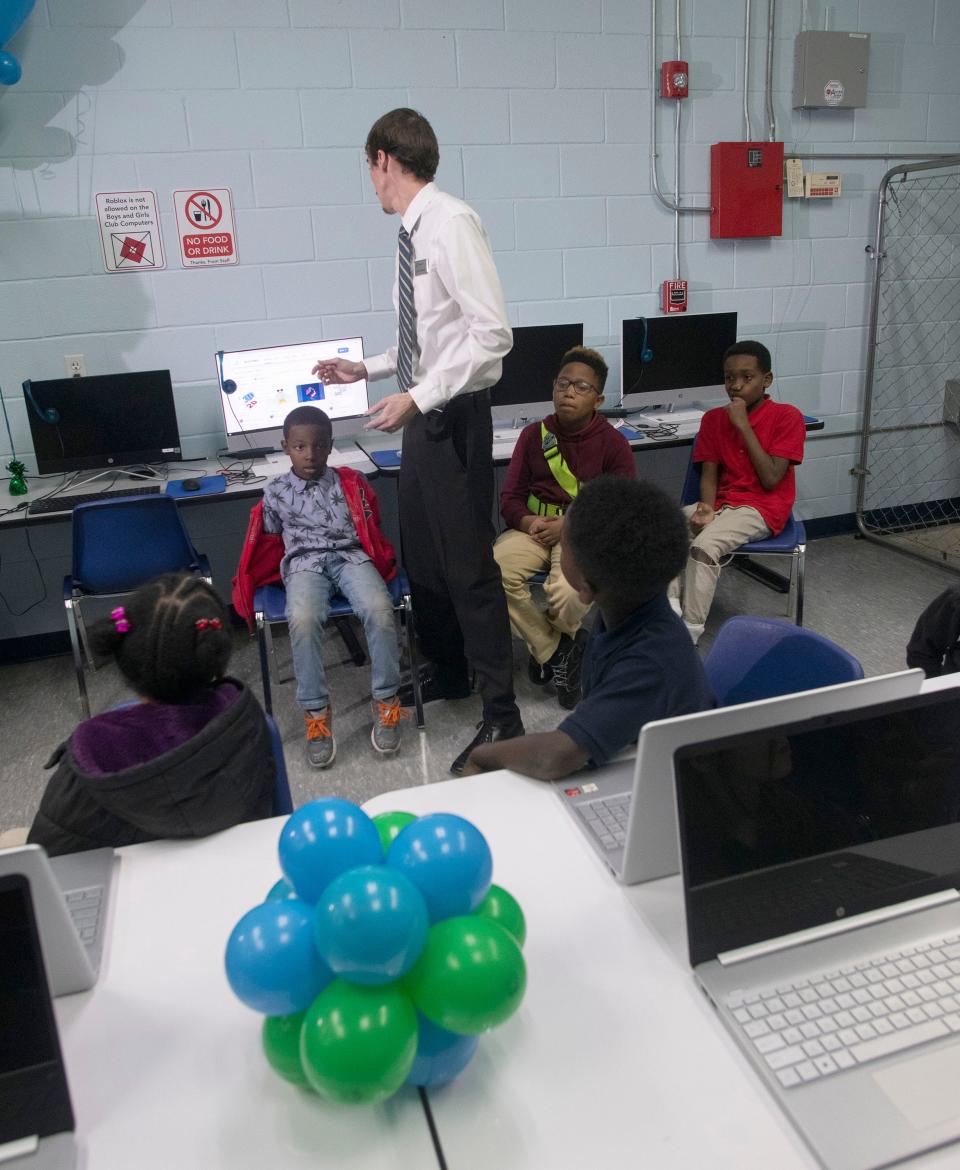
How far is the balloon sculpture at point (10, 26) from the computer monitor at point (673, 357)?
234cm

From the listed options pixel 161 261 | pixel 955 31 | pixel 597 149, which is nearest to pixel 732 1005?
pixel 161 261

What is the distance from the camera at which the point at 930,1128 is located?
2.67ft

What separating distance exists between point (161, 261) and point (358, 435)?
0.99 meters

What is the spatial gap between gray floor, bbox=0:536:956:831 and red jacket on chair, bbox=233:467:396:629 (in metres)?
0.46

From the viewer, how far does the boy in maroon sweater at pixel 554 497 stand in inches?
123

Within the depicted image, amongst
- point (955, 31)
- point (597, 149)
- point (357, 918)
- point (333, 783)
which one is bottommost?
point (333, 783)

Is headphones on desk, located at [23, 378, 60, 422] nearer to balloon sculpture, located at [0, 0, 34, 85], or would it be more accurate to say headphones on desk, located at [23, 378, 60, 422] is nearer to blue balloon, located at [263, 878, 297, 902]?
balloon sculpture, located at [0, 0, 34, 85]

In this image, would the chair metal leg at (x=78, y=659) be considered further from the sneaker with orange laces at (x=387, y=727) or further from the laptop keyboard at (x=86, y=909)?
the laptop keyboard at (x=86, y=909)

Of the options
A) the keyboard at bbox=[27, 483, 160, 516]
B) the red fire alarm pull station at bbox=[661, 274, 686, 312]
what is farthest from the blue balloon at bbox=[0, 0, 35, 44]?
the red fire alarm pull station at bbox=[661, 274, 686, 312]

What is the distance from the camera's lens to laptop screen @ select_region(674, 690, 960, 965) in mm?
958

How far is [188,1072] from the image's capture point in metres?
0.91

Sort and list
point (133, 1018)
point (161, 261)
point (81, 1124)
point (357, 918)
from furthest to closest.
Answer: point (161, 261) → point (133, 1018) → point (81, 1124) → point (357, 918)

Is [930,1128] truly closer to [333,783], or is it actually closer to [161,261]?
[333,783]

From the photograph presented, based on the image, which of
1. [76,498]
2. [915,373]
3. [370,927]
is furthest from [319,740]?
[915,373]
